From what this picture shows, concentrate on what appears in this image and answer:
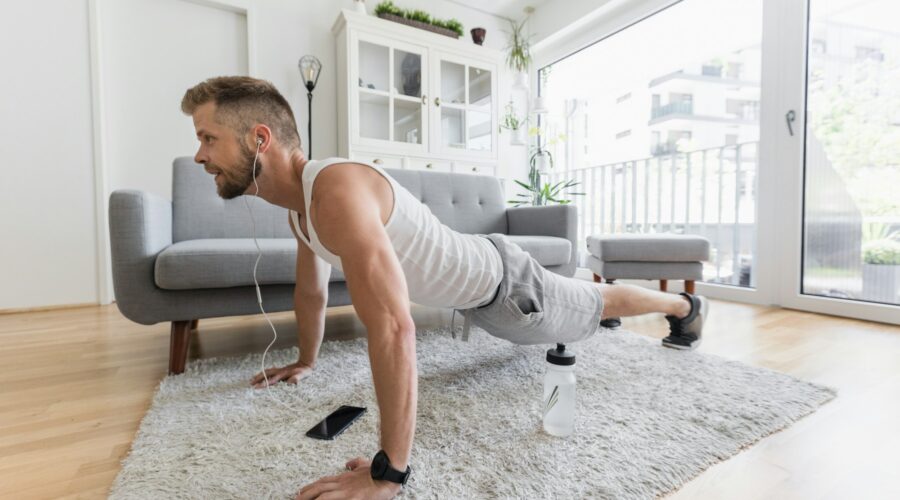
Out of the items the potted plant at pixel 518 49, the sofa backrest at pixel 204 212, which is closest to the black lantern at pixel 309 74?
the sofa backrest at pixel 204 212

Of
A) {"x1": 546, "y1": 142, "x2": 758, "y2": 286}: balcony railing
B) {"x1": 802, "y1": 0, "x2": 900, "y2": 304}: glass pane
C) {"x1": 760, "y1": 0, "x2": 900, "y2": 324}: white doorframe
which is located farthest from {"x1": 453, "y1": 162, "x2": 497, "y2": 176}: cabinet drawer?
{"x1": 802, "y1": 0, "x2": 900, "y2": 304}: glass pane

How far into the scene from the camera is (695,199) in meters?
3.22

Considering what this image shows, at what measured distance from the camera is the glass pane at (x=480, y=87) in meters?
3.27

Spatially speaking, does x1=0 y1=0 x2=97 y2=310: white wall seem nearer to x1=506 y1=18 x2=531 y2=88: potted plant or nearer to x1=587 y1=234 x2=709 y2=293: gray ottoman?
x1=587 y1=234 x2=709 y2=293: gray ottoman

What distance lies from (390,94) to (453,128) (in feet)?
1.83

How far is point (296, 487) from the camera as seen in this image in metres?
0.69

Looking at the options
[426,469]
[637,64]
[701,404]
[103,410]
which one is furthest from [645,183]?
[103,410]

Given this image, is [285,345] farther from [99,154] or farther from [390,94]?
[390,94]

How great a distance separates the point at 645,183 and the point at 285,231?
9.90 ft

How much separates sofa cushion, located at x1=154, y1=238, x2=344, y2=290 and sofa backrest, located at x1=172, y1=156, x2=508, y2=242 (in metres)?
0.49

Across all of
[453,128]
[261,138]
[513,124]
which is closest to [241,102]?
[261,138]

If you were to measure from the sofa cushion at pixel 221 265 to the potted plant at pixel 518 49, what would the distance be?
10.2 feet

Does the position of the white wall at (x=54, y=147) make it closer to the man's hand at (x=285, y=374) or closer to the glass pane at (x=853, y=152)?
the man's hand at (x=285, y=374)

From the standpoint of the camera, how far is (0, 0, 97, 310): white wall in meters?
2.18
